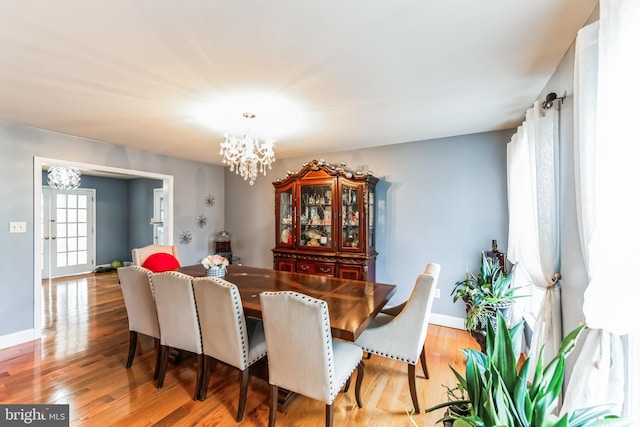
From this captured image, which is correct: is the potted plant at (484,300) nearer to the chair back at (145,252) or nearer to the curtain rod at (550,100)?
the curtain rod at (550,100)

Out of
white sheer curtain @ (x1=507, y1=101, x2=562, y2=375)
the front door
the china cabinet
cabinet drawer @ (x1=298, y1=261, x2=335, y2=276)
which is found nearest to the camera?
white sheer curtain @ (x1=507, y1=101, x2=562, y2=375)

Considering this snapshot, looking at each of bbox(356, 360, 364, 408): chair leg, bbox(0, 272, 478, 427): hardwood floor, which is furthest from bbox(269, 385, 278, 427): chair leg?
bbox(356, 360, 364, 408): chair leg

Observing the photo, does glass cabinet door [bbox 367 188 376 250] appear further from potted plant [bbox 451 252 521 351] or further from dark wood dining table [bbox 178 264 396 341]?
potted plant [bbox 451 252 521 351]

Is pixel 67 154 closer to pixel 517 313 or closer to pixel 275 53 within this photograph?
pixel 275 53

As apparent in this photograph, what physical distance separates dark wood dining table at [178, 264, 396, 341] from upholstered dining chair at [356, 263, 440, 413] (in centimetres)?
18

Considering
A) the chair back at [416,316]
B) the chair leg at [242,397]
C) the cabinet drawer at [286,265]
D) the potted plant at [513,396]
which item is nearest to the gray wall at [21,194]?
the cabinet drawer at [286,265]

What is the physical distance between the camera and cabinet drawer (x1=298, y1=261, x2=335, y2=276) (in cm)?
350

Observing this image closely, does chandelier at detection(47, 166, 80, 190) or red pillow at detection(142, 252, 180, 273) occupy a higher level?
chandelier at detection(47, 166, 80, 190)

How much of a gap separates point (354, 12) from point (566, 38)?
1148 millimetres

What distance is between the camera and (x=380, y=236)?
3654 millimetres

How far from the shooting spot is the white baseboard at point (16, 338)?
2713mm

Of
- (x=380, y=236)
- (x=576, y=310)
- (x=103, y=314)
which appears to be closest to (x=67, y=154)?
(x=103, y=314)

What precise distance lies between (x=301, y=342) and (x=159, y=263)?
2.23 m

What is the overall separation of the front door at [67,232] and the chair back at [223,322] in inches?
213
